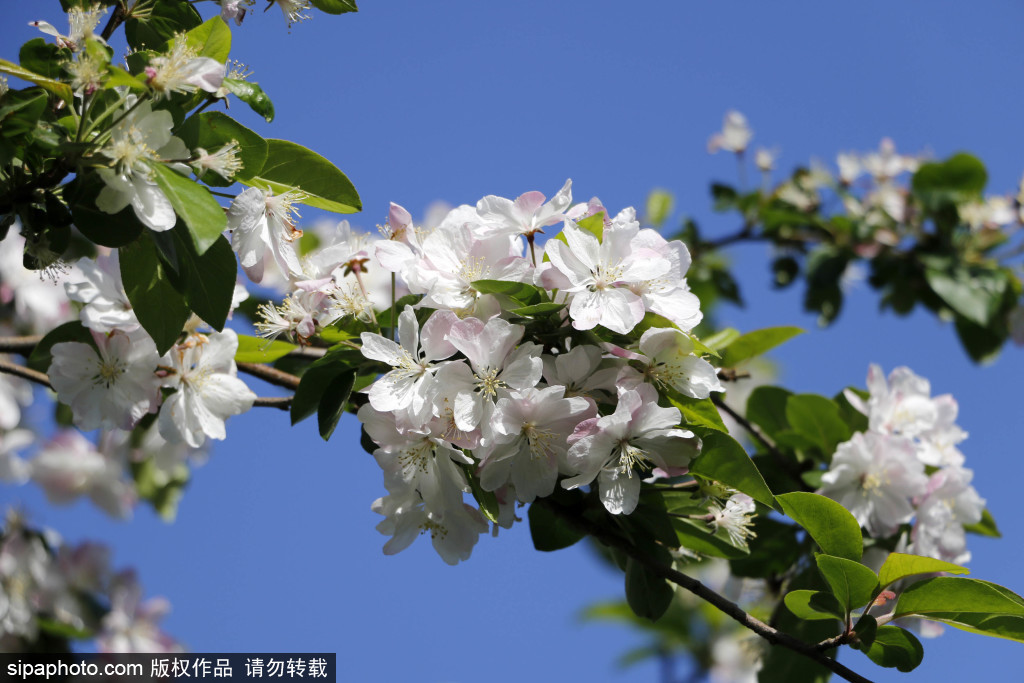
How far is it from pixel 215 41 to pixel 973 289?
2487mm

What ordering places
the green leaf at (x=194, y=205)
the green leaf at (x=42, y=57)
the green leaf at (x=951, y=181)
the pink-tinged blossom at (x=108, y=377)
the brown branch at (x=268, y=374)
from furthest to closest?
the green leaf at (x=951, y=181) → the brown branch at (x=268, y=374) → the pink-tinged blossom at (x=108, y=377) → the green leaf at (x=42, y=57) → the green leaf at (x=194, y=205)

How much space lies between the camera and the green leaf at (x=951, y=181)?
2.74 meters

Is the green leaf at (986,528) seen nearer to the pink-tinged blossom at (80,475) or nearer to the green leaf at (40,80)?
the green leaf at (40,80)

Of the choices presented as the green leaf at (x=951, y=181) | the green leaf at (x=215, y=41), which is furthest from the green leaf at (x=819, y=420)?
the green leaf at (x=951, y=181)

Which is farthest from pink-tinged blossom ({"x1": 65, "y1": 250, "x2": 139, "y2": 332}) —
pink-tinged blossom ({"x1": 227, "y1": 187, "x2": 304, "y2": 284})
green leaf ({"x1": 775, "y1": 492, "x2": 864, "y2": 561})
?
green leaf ({"x1": 775, "y1": 492, "x2": 864, "y2": 561})

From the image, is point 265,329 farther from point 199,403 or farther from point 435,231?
point 435,231

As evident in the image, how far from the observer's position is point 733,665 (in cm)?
480

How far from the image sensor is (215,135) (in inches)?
37.8

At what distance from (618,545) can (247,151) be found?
706mm

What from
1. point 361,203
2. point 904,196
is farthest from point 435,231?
point 904,196

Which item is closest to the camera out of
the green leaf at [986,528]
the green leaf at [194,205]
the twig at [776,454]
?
the green leaf at [194,205]

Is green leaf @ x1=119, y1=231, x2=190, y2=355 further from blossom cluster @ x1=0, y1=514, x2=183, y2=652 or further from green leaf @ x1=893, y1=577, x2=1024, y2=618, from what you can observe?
blossom cluster @ x1=0, y1=514, x2=183, y2=652

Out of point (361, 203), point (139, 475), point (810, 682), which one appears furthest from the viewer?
point (139, 475)

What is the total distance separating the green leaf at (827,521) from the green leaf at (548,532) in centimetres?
32
